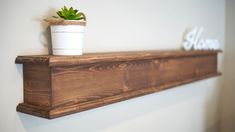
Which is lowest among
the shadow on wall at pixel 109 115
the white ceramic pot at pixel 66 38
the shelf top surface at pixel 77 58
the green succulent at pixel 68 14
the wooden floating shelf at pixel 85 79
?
the shadow on wall at pixel 109 115

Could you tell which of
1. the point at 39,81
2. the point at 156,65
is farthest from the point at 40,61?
the point at 156,65

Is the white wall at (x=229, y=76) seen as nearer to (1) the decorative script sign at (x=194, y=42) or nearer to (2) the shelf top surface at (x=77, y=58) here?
(1) the decorative script sign at (x=194, y=42)

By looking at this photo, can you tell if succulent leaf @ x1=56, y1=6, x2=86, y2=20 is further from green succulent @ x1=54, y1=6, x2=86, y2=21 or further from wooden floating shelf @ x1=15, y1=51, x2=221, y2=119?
wooden floating shelf @ x1=15, y1=51, x2=221, y2=119

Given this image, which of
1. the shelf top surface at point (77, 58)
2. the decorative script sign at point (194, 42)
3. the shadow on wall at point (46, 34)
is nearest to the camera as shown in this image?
the shelf top surface at point (77, 58)

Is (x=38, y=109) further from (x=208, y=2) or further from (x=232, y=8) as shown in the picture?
(x=232, y=8)

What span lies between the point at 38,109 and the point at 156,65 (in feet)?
2.82

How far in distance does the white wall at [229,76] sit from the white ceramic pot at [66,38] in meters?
2.42

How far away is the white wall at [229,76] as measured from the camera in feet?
9.75

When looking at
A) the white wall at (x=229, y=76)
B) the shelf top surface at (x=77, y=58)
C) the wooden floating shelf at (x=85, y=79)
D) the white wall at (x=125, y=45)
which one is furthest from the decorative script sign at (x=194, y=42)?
the white wall at (x=229, y=76)

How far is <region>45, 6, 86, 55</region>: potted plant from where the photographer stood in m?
1.07

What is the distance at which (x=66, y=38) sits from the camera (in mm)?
1083

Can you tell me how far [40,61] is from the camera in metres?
0.99

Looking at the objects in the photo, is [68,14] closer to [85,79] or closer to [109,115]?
[85,79]

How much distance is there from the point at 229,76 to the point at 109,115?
208 cm
